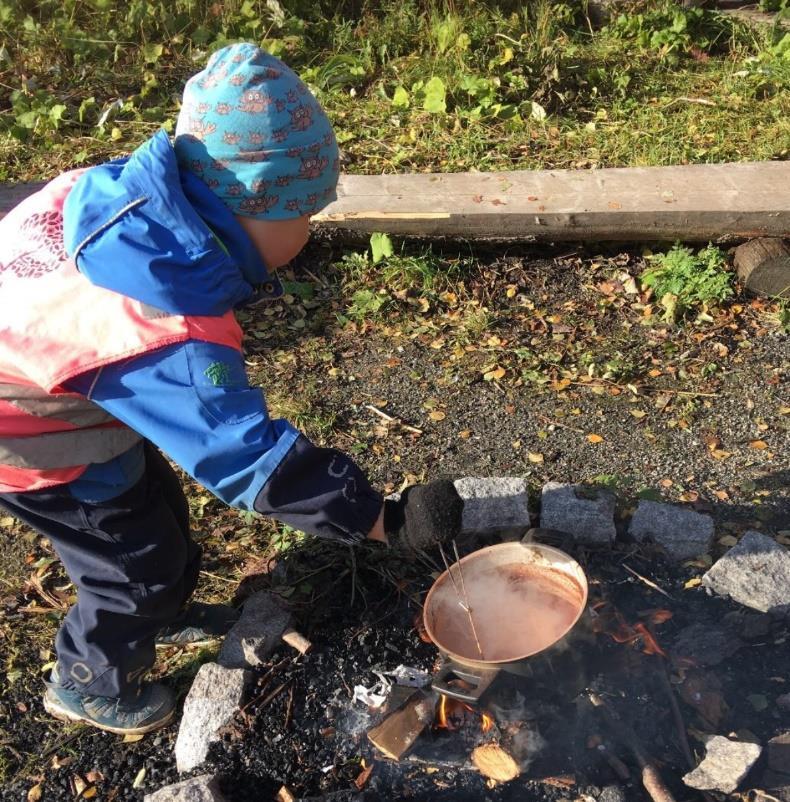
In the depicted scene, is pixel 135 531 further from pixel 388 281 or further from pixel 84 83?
pixel 84 83

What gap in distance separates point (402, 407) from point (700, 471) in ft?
4.18

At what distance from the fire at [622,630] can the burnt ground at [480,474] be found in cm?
3

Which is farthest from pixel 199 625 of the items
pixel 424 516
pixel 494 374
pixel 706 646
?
pixel 494 374

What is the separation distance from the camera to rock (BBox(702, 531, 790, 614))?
292 cm

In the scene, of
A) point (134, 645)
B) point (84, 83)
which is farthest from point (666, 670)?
point (84, 83)

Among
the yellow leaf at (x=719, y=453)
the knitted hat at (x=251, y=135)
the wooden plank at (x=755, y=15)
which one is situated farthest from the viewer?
the wooden plank at (x=755, y=15)

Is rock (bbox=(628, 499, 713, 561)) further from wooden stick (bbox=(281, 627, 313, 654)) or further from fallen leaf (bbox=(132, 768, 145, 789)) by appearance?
fallen leaf (bbox=(132, 768, 145, 789))

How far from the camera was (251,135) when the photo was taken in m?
2.11

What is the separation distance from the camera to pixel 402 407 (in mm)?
4133

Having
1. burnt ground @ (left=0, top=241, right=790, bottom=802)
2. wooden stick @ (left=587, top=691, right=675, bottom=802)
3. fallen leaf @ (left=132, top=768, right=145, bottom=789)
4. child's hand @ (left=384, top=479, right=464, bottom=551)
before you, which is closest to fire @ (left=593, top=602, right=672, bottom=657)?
burnt ground @ (left=0, top=241, right=790, bottom=802)

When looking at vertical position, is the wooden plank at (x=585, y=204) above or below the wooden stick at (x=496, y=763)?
above

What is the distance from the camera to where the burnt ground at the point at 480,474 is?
270 centimetres

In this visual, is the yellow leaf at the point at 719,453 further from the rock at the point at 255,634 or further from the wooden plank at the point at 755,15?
the wooden plank at the point at 755,15

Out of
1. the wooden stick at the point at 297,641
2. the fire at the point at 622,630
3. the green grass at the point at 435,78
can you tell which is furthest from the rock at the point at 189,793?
the green grass at the point at 435,78
